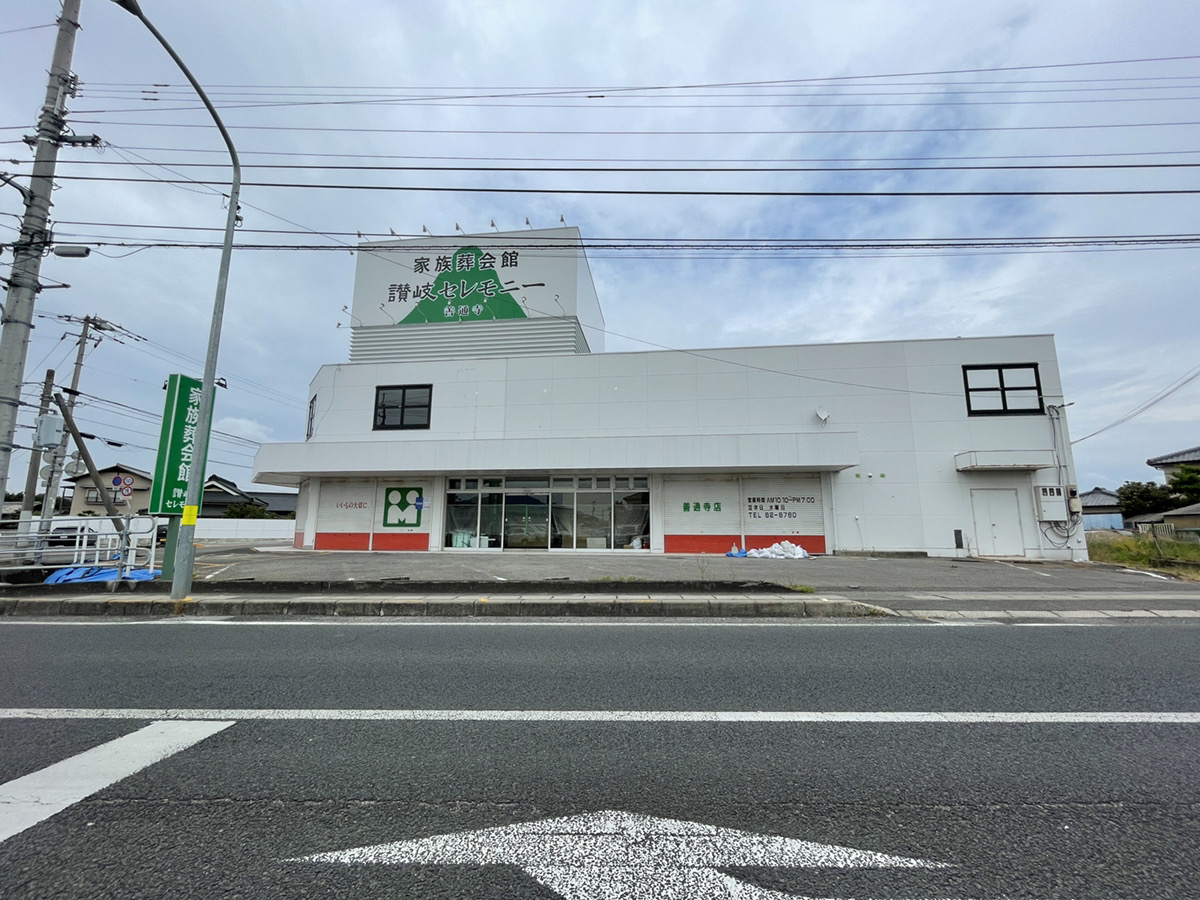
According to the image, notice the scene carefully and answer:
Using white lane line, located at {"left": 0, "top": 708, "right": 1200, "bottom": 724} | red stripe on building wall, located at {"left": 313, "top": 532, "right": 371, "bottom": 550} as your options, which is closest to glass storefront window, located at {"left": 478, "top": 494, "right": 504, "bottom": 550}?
red stripe on building wall, located at {"left": 313, "top": 532, "right": 371, "bottom": 550}

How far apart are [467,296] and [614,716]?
2194 cm

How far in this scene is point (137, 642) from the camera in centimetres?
638

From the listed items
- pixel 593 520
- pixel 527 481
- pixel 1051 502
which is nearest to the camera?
pixel 1051 502

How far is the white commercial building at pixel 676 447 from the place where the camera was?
698 inches

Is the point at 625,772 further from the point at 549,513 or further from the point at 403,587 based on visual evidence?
the point at 549,513

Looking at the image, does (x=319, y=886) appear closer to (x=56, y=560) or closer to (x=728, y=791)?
(x=728, y=791)

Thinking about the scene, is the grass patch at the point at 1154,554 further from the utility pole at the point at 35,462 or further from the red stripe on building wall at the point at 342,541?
the utility pole at the point at 35,462

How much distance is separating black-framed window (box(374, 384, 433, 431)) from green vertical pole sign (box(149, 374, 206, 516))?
1024 cm

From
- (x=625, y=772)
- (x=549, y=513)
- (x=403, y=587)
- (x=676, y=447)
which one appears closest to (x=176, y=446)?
(x=403, y=587)

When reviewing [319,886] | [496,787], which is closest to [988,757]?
[496,787]

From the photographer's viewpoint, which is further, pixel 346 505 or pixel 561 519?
pixel 346 505

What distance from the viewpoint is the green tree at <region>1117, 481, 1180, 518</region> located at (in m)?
39.8

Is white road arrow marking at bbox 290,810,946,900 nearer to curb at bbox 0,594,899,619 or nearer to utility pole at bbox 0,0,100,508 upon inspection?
curb at bbox 0,594,899,619

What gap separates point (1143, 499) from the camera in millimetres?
41000
